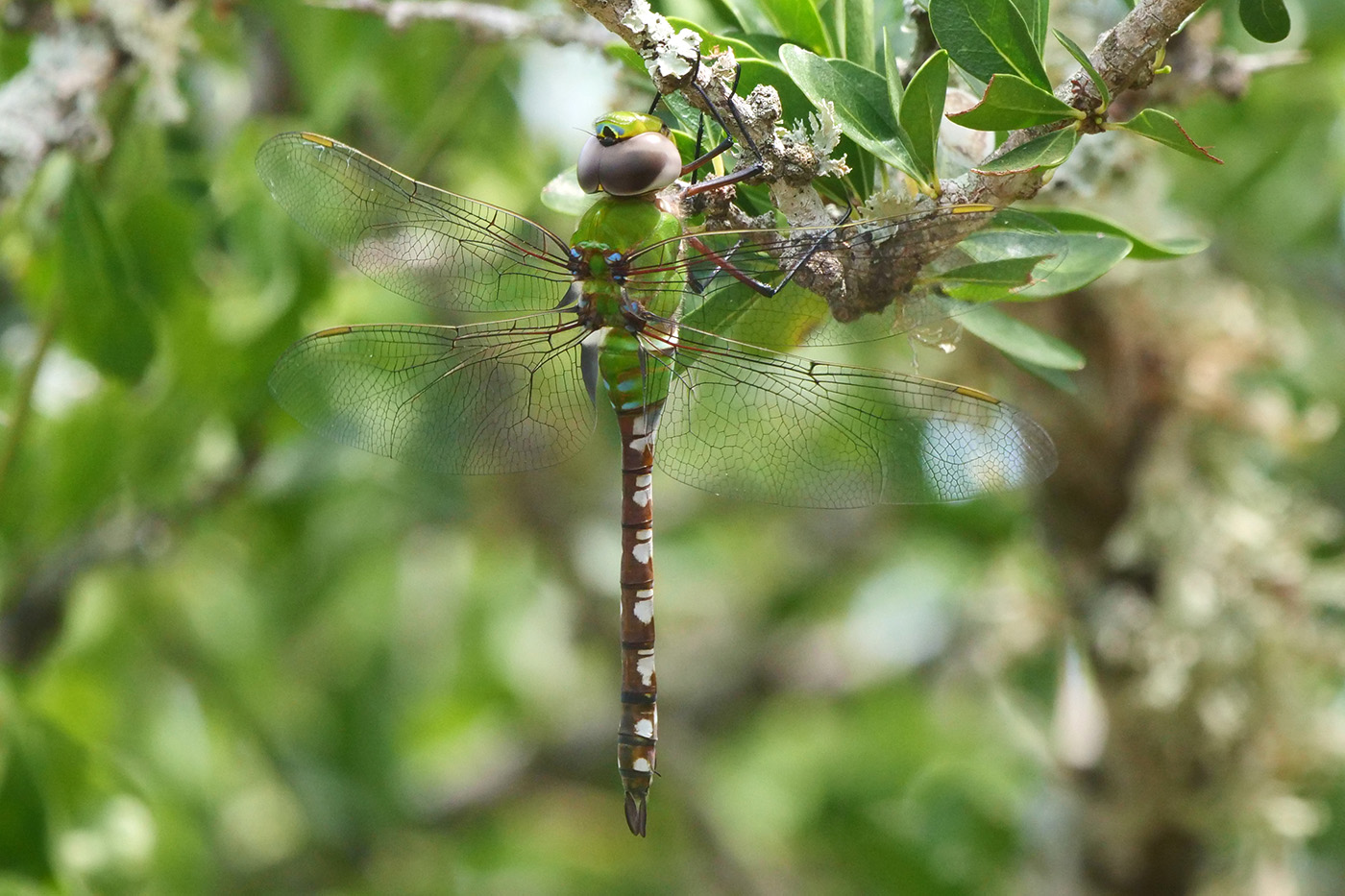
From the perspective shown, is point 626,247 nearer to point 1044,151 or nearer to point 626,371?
point 626,371

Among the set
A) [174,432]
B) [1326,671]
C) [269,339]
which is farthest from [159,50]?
[1326,671]

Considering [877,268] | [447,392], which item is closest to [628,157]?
[877,268]

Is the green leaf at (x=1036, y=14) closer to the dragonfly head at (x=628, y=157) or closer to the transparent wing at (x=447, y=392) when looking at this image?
the dragonfly head at (x=628, y=157)

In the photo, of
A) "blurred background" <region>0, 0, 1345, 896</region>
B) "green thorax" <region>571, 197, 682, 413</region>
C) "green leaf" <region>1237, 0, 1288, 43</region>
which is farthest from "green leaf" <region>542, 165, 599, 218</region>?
"green leaf" <region>1237, 0, 1288, 43</region>

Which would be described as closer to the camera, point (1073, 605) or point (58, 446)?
point (58, 446)

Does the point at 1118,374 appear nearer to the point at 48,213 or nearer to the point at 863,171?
the point at 863,171

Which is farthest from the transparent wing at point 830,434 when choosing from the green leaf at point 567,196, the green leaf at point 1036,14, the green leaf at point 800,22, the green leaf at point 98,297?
the green leaf at point 98,297

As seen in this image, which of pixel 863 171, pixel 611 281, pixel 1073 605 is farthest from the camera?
pixel 1073 605
